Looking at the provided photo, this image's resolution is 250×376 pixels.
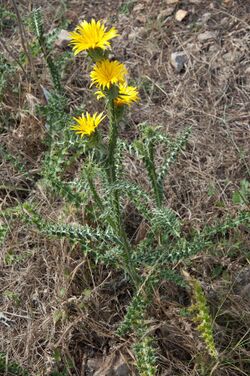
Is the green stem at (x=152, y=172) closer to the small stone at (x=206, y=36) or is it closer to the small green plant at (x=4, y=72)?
the small green plant at (x=4, y=72)

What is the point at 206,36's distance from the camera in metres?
2.97

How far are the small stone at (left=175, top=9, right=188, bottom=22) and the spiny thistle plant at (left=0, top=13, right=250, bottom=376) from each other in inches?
43.0

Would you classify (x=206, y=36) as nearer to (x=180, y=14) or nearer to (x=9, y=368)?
(x=180, y=14)

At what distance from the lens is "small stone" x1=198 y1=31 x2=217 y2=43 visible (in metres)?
2.97

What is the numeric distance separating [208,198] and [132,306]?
0.67m

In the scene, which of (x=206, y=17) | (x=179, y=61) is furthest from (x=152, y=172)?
(x=206, y=17)

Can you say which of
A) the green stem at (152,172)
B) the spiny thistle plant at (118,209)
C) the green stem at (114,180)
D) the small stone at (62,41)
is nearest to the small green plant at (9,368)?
the spiny thistle plant at (118,209)

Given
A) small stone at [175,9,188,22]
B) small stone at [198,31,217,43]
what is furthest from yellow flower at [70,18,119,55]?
small stone at [175,9,188,22]

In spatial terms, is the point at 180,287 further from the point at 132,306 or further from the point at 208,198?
the point at 208,198

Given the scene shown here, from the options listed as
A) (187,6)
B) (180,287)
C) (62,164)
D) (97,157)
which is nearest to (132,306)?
(180,287)

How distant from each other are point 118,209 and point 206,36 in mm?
1591

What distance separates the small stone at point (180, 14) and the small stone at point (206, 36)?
183 millimetres

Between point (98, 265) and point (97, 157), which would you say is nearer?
point (97, 157)

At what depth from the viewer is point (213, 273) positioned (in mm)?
2100
